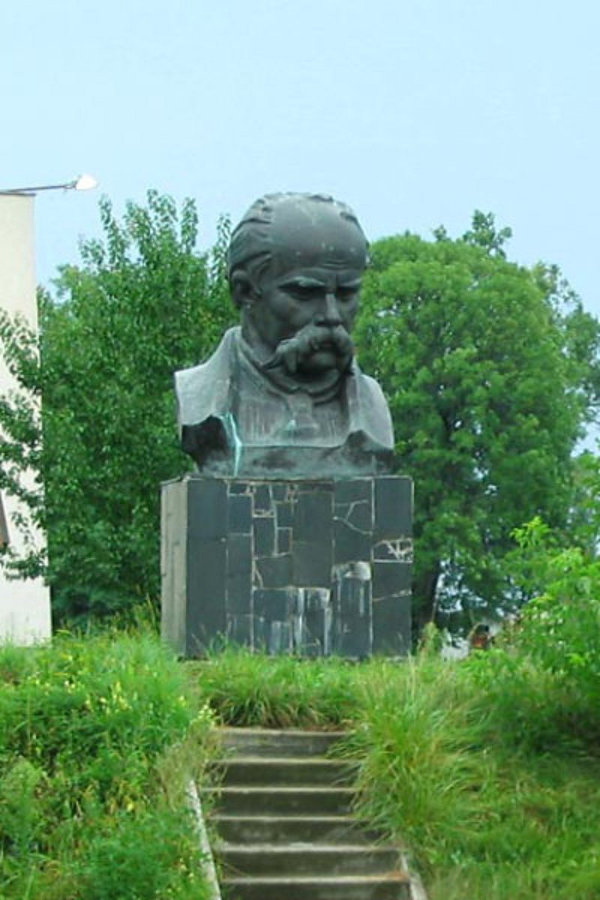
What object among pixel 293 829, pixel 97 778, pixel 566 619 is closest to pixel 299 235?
pixel 566 619

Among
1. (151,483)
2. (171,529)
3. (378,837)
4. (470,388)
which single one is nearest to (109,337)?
(151,483)

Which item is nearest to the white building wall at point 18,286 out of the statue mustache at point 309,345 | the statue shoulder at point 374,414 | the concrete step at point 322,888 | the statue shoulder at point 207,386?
the statue shoulder at point 207,386

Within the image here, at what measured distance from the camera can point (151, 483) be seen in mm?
24453

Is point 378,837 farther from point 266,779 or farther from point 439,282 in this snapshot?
point 439,282

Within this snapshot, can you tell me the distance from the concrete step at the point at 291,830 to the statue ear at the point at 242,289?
17.0 feet

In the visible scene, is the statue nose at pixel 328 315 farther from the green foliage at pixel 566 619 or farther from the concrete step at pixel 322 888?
the concrete step at pixel 322 888

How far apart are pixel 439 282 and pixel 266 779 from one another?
2474 centimetres

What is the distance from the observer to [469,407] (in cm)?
3594

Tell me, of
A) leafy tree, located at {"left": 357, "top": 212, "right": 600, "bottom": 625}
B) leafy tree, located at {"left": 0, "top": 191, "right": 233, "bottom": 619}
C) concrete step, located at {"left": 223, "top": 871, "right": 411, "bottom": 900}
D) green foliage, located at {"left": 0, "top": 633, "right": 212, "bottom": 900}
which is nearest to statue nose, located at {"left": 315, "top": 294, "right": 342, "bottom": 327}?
green foliage, located at {"left": 0, "top": 633, "right": 212, "bottom": 900}

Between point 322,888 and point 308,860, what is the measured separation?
0.26m

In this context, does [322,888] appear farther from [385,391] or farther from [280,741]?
[385,391]

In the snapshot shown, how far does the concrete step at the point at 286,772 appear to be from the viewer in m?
12.9

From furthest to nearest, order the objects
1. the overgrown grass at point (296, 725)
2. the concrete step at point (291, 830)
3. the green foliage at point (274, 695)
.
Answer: the green foliage at point (274, 695) < the concrete step at point (291, 830) < the overgrown grass at point (296, 725)

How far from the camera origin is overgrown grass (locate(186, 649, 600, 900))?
39.0ft
